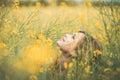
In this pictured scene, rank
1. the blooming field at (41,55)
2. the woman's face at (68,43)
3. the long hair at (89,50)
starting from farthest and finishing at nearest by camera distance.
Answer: the woman's face at (68,43), the long hair at (89,50), the blooming field at (41,55)

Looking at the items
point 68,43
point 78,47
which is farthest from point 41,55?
point 68,43

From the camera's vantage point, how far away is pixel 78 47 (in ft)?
13.0

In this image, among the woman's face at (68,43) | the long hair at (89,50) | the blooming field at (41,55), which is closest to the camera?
the blooming field at (41,55)

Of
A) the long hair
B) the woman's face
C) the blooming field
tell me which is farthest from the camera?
the woman's face

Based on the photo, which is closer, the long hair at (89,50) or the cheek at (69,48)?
the long hair at (89,50)

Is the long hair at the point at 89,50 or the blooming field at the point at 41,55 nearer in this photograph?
the blooming field at the point at 41,55

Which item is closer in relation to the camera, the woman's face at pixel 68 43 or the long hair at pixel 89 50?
the long hair at pixel 89 50

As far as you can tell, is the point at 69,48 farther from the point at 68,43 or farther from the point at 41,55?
the point at 41,55

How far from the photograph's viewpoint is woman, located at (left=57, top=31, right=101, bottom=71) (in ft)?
13.3

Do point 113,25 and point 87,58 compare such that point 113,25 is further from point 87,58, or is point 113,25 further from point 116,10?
point 87,58

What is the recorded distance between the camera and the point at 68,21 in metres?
6.03

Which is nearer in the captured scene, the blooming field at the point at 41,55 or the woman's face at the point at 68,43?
the blooming field at the point at 41,55

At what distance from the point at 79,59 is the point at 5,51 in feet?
2.35

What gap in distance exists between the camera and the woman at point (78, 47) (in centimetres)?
405
